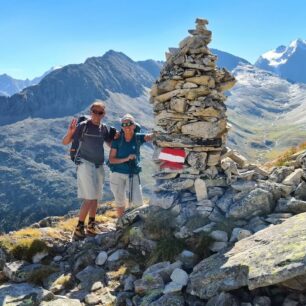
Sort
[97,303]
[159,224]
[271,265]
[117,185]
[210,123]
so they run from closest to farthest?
[271,265]
[97,303]
[159,224]
[210,123]
[117,185]

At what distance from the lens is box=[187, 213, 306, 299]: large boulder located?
27.1 feet

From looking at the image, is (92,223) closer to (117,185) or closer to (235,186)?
(117,185)

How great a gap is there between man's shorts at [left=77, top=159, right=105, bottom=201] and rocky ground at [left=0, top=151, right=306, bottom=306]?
1.43 metres

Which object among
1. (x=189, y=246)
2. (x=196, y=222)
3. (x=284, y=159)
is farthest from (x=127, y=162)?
(x=284, y=159)

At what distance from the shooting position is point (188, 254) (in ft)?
36.0

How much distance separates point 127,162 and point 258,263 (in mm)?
6992

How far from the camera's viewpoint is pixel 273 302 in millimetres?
8625

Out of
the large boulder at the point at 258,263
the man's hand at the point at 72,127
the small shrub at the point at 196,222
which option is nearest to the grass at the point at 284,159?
the small shrub at the point at 196,222

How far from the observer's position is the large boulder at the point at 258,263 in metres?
8.27

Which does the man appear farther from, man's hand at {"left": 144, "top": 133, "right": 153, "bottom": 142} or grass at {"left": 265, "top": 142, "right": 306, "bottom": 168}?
grass at {"left": 265, "top": 142, "right": 306, "bottom": 168}

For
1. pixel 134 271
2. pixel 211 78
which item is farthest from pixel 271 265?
pixel 211 78

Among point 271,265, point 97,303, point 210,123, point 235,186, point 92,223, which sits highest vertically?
point 210,123

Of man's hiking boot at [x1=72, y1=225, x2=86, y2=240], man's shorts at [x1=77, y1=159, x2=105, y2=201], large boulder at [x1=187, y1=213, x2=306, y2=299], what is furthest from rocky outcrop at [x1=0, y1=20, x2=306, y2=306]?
man's shorts at [x1=77, y1=159, x2=105, y2=201]

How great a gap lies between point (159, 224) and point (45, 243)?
13.5 feet
